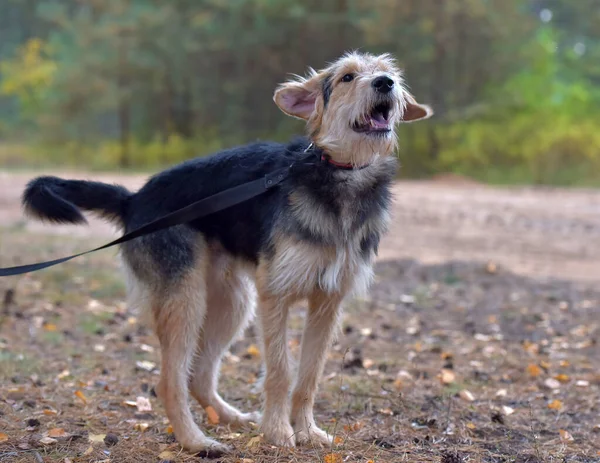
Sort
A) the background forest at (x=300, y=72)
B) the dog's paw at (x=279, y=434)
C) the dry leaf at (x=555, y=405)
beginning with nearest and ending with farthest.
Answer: the dog's paw at (x=279, y=434)
the dry leaf at (x=555, y=405)
the background forest at (x=300, y=72)

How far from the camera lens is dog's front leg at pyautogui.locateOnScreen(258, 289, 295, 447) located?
4.72m

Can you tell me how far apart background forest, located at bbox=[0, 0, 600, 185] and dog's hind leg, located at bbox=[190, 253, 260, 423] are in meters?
22.1

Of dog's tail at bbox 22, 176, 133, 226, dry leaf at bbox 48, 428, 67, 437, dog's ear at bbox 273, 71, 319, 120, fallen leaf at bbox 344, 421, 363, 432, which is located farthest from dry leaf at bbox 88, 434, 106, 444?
dog's ear at bbox 273, 71, 319, 120

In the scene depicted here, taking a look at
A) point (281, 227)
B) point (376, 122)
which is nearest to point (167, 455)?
point (281, 227)

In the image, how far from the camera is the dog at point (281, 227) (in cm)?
456

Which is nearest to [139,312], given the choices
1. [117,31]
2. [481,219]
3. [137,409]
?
[137,409]

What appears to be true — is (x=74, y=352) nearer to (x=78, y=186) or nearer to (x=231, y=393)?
(x=231, y=393)

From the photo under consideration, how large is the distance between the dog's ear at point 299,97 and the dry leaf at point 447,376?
9.25ft

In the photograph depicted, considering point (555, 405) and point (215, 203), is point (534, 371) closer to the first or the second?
point (555, 405)

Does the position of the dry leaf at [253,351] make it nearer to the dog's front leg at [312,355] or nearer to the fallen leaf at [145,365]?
the fallen leaf at [145,365]

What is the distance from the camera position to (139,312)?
16.6 ft

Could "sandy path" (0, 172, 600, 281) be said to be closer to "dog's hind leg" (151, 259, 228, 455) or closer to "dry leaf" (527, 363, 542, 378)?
"dry leaf" (527, 363, 542, 378)

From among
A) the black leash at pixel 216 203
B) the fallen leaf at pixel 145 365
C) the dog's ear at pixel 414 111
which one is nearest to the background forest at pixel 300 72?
the fallen leaf at pixel 145 365

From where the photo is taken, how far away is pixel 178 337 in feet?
15.8
